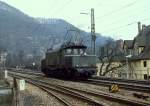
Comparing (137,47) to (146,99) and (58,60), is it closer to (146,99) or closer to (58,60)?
(58,60)

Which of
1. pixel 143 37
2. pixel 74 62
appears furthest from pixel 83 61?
pixel 143 37

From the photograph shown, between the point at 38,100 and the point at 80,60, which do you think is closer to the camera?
the point at 38,100

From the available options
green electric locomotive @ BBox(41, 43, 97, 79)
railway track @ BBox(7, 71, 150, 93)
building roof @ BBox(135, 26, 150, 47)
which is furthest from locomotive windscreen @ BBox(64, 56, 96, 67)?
building roof @ BBox(135, 26, 150, 47)

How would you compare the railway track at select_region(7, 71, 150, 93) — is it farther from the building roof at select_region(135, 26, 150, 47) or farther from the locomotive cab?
the building roof at select_region(135, 26, 150, 47)

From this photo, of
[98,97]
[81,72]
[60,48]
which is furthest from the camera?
[60,48]

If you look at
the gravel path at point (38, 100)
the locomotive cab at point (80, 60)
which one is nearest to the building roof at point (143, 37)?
the locomotive cab at point (80, 60)

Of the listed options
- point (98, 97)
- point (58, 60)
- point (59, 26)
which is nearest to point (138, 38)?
Result: point (59, 26)

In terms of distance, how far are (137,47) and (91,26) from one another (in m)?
35.2

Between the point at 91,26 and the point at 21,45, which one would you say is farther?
the point at 21,45

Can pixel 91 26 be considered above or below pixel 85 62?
above

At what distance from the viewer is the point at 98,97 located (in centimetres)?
2039

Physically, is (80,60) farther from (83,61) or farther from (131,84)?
(131,84)

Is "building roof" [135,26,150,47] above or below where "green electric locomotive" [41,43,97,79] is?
above

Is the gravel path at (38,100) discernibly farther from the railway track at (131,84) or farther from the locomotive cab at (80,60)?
the locomotive cab at (80,60)
